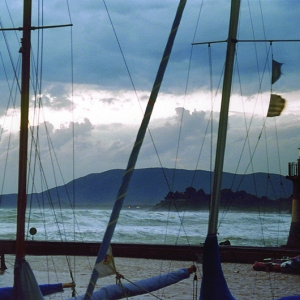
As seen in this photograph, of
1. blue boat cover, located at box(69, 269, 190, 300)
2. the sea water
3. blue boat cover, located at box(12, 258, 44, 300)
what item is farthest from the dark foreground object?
the sea water

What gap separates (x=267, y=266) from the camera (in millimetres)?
25219

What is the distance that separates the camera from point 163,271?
2545 centimetres

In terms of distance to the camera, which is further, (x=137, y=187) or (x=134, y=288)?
(x=137, y=187)

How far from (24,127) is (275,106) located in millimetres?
5300

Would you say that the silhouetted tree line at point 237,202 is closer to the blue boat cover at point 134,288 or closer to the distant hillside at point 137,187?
the distant hillside at point 137,187

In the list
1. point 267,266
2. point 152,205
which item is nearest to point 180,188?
point 152,205

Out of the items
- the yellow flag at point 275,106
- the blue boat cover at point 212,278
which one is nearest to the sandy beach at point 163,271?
the yellow flag at point 275,106

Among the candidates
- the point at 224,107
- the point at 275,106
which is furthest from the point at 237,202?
the point at 224,107

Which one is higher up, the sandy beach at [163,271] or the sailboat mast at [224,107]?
the sailboat mast at [224,107]

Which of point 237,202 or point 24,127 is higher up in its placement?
point 237,202

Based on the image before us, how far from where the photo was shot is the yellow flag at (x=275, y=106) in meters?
13.8

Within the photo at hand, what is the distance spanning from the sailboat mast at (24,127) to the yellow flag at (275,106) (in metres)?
5.04

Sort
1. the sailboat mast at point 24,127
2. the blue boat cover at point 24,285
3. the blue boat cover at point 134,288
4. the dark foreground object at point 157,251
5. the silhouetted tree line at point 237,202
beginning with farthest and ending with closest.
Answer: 1. the silhouetted tree line at point 237,202
2. the dark foreground object at point 157,251
3. the blue boat cover at point 134,288
4. the sailboat mast at point 24,127
5. the blue boat cover at point 24,285

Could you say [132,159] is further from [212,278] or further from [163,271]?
[163,271]
